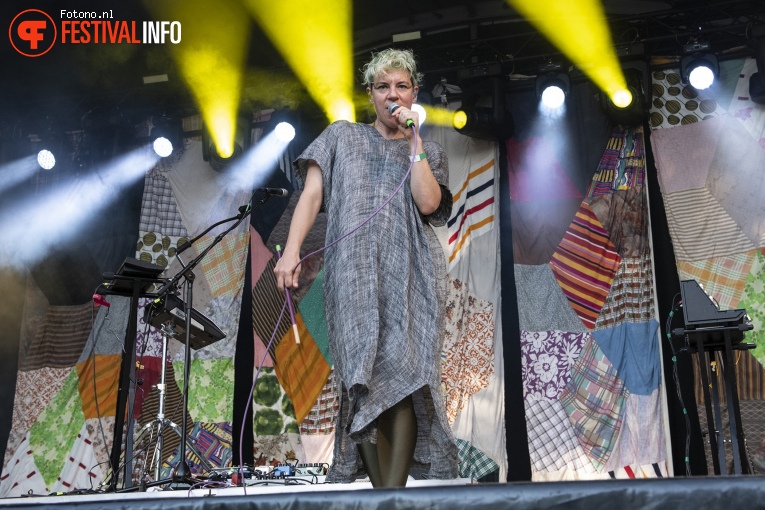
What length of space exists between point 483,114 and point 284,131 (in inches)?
64.2

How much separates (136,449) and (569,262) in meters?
3.47

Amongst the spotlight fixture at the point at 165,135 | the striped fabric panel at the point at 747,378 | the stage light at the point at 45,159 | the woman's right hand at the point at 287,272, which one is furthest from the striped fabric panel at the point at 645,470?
the stage light at the point at 45,159

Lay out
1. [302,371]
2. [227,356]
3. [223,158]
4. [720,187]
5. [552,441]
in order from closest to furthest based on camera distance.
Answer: [552,441] → [720,187] → [302,371] → [227,356] → [223,158]

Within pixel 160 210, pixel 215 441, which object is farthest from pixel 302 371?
pixel 160 210

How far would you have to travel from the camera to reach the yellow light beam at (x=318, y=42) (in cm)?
597

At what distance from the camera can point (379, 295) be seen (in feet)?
6.92

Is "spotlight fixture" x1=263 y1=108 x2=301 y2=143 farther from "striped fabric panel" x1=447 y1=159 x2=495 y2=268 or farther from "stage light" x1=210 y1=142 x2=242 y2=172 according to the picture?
"striped fabric panel" x1=447 y1=159 x2=495 y2=268

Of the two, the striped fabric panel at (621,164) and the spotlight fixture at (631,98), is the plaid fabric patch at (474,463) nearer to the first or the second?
the striped fabric panel at (621,164)

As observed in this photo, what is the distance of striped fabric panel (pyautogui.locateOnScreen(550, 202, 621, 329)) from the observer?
19.0 ft

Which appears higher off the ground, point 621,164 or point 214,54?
point 214,54

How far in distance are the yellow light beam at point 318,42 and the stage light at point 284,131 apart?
12.3 inches

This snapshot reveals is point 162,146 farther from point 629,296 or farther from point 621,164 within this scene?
point 629,296

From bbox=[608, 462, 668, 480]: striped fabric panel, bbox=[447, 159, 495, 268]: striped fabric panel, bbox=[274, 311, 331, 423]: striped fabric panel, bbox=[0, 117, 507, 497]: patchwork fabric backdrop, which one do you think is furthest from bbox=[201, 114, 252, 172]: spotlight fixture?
bbox=[608, 462, 668, 480]: striped fabric panel

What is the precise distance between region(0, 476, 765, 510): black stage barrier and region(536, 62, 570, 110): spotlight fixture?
17.5ft
